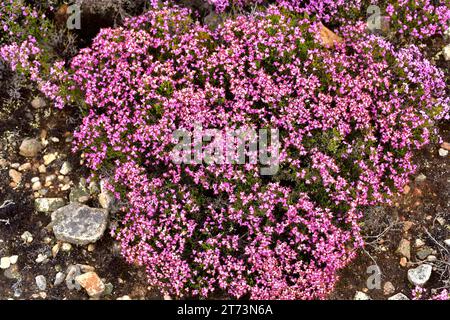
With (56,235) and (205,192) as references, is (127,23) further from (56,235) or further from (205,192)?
(56,235)

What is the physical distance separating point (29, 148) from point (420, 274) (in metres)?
5.72

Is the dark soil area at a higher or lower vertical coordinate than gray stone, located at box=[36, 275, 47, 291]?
higher

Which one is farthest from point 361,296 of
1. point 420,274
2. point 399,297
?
point 420,274

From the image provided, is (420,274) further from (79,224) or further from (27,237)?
(27,237)

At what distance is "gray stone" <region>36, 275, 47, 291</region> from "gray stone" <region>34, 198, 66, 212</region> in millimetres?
951

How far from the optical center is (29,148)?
287 inches

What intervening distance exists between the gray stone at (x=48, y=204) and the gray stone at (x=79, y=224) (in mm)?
209

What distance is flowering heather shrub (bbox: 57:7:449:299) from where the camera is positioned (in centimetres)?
634

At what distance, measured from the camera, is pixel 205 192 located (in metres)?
6.80

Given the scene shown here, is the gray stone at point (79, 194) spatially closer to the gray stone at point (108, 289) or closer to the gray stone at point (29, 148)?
the gray stone at point (29, 148)

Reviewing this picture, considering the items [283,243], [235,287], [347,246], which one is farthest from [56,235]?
[347,246]

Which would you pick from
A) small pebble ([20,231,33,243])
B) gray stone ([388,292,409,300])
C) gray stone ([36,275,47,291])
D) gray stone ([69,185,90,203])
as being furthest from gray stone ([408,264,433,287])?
small pebble ([20,231,33,243])

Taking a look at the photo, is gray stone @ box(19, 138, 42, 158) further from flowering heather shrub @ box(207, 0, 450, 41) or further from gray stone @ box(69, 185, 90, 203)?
flowering heather shrub @ box(207, 0, 450, 41)

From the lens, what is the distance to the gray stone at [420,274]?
6.64 m
